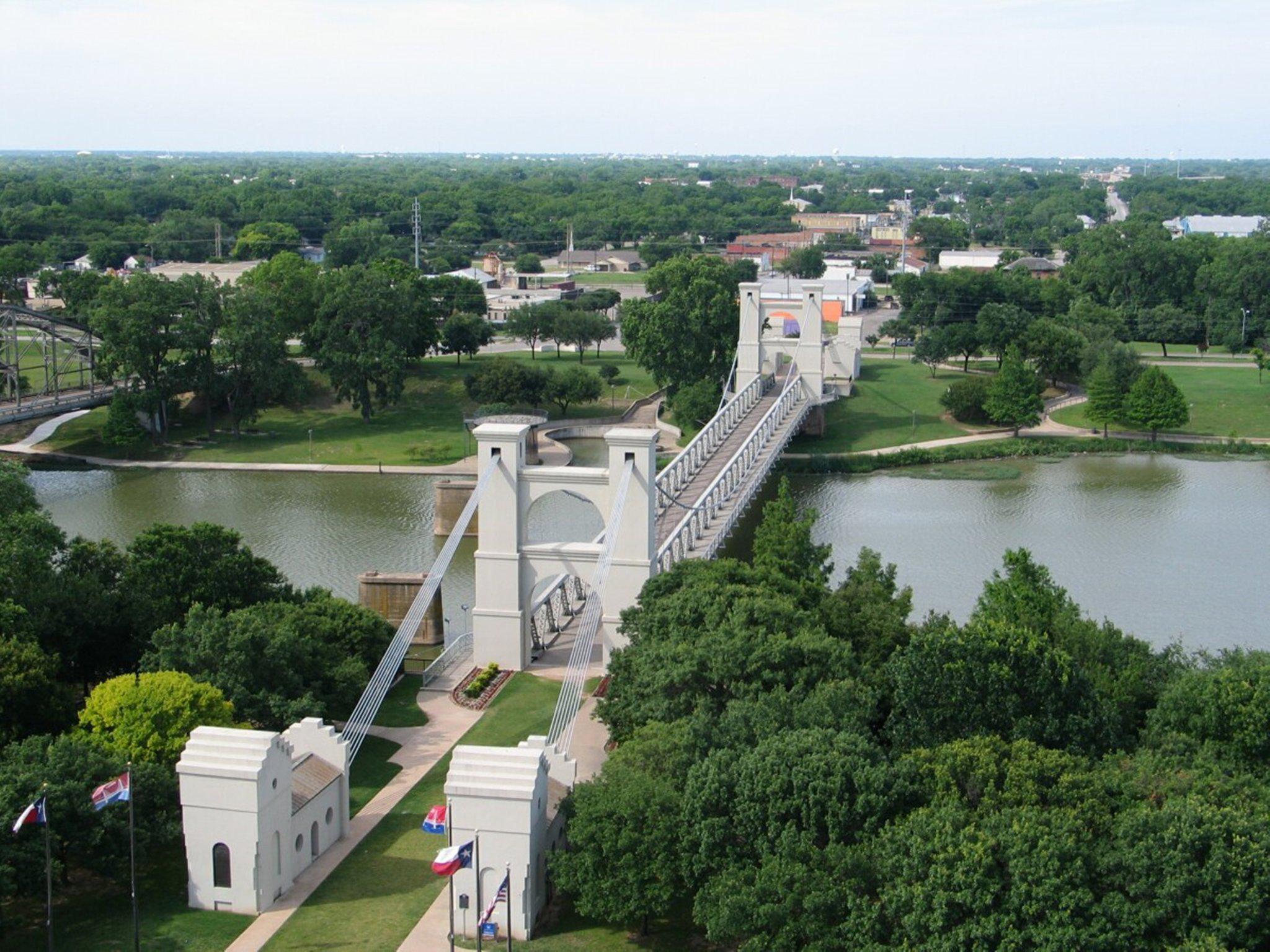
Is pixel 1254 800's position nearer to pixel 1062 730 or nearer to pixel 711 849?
pixel 1062 730

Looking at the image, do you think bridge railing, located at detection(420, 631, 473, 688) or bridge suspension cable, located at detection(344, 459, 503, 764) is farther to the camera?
bridge railing, located at detection(420, 631, 473, 688)

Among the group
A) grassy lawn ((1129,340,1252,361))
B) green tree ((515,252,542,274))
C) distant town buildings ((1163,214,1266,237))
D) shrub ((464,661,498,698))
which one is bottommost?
shrub ((464,661,498,698))

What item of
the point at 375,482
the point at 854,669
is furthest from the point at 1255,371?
the point at 854,669

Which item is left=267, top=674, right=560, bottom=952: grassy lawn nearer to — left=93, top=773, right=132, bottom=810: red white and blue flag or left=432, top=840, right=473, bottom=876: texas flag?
left=432, top=840, right=473, bottom=876: texas flag

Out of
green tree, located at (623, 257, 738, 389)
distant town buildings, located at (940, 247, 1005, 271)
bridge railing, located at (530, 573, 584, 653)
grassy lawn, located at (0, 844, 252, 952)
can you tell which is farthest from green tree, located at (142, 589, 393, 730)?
distant town buildings, located at (940, 247, 1005, 271)

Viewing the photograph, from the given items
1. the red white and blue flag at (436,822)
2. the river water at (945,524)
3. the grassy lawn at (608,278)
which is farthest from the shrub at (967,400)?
the grassy lawn at (608,278)
